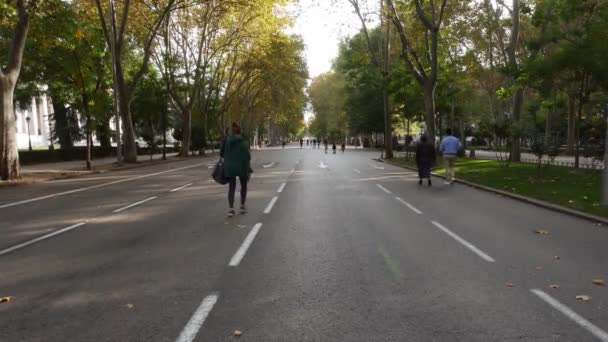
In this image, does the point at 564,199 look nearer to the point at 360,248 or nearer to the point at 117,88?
the point at 360,248

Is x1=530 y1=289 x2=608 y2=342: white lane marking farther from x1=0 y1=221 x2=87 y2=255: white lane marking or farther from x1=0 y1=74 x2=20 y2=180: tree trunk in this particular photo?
x1=0 y1=74 x2=20 y2=180: tree trunk

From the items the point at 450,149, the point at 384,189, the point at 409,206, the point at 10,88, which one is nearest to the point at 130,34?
the point at 10,88

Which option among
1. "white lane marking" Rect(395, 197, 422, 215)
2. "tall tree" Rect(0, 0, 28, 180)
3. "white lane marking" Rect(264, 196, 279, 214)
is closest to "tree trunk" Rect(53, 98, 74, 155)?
"tall tree" Rect(0, 0, 28, 180)

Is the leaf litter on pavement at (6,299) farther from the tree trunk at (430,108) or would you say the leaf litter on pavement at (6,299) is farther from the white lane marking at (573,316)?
the tree trunk at (430,108)

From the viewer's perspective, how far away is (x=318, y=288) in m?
4.93

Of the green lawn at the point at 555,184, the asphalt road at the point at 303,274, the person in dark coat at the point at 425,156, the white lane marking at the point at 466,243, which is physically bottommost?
the white lane marking at the point at 466,243

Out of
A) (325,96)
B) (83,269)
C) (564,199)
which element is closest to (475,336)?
(83,269)

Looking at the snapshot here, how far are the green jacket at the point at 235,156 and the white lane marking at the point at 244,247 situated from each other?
1.56m

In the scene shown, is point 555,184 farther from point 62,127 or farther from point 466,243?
point 62,127

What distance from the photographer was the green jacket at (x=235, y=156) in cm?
963

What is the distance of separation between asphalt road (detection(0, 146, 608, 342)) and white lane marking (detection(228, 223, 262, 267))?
2 cm

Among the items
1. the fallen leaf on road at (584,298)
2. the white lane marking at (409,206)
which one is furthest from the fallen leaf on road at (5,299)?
the white lane marking at (409,206)

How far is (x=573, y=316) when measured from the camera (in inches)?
163

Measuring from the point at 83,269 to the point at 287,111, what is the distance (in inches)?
2624
